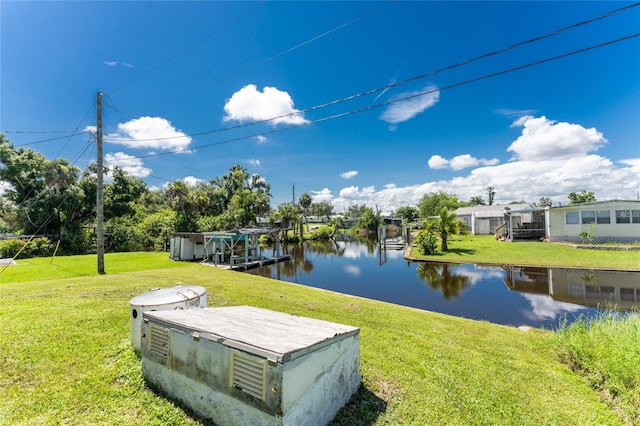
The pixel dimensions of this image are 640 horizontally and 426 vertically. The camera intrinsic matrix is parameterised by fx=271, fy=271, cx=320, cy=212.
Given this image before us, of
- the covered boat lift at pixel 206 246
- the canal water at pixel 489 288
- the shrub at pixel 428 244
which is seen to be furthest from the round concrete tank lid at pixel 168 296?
the shrub at pixel 428 244

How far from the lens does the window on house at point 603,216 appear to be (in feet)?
65.3

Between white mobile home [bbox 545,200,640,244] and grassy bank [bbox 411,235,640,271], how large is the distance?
308cm

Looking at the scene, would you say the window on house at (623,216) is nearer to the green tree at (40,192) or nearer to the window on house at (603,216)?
the window on house at (603,216)

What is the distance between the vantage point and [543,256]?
1669 centimetres

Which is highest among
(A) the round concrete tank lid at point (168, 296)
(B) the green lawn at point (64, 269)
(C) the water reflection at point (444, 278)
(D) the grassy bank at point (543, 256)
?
(A) the round concrete tank lid at point (168, 296)

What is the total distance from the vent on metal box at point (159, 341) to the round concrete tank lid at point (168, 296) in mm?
698

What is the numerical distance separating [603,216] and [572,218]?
169 cm

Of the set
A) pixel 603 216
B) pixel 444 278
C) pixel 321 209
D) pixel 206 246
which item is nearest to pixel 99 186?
pixel 206 246

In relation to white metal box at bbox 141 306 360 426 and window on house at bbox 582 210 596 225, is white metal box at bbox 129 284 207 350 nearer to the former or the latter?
white metal box at bbox 141 306 360 426

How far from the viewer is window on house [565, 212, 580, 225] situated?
2090cm

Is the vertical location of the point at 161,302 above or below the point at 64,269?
above

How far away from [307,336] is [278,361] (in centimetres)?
61

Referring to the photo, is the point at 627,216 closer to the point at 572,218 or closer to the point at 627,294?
the point at 572,218

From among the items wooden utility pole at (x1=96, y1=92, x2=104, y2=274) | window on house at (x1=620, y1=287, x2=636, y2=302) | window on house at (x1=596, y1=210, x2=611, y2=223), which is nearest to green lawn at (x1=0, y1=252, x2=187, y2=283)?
wooden utility pole at (x1=96, y1=92, x2=104, y2=274)
